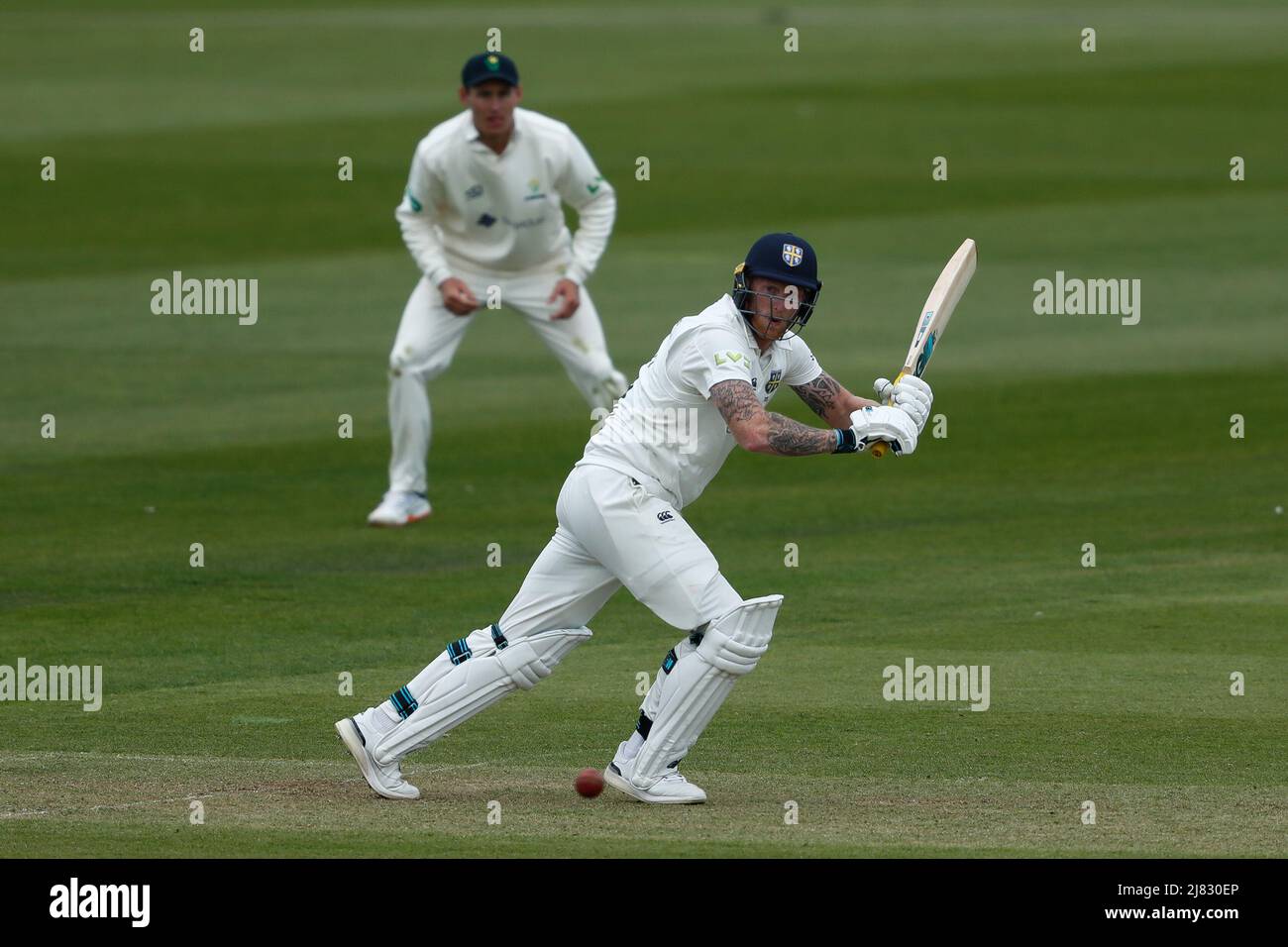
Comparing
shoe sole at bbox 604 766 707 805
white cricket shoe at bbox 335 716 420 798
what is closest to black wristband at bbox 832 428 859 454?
shoe sole at bbox 604 766 707 805

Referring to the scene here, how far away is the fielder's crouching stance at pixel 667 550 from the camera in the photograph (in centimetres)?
801

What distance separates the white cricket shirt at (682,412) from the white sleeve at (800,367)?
133mm

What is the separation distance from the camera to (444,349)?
46.4 ft

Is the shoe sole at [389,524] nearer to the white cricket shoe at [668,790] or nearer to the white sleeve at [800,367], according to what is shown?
the white sleeve at [800,367]

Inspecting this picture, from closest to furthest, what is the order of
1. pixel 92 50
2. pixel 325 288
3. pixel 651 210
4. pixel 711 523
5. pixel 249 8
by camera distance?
pixel 711 523 < pixel 325 288 < pixel 651 210 < pixel 92 50 < pixel 249 8

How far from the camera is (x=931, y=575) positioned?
40.8 feet

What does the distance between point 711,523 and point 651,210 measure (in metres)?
14.9

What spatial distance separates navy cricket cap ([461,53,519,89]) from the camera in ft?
44.1

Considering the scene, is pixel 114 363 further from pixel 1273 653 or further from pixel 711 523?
pixel 1273 653

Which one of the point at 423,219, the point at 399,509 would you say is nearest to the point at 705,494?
the point at 399,509

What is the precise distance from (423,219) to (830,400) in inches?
237

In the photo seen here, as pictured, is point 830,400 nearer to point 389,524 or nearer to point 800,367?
point 800,367

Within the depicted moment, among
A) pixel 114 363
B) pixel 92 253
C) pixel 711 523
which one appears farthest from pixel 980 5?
pixel 711 523

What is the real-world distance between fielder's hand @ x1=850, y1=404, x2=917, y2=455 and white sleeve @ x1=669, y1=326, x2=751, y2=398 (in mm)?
424
